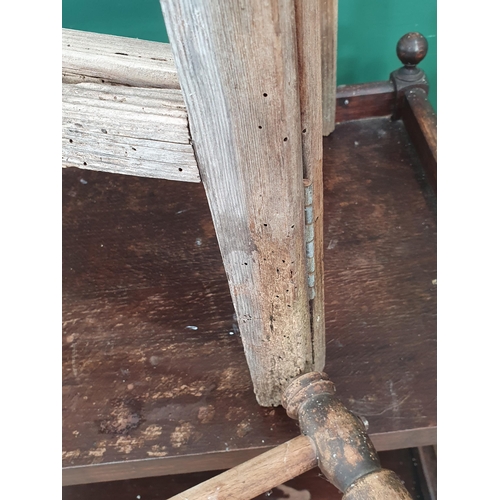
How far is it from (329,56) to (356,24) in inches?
12.8

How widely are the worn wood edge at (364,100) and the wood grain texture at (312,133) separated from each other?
2.26 ft

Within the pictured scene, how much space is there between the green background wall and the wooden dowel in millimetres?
965

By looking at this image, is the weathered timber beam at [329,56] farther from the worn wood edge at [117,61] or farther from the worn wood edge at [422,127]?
the worn wood edge at [117,61]

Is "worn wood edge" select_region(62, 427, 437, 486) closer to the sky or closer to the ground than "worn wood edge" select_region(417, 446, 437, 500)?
closer to the sky

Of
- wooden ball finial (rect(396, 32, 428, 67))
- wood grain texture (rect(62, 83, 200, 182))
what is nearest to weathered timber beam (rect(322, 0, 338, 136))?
wooden ball finial (rect(396, 32, 428, 67))

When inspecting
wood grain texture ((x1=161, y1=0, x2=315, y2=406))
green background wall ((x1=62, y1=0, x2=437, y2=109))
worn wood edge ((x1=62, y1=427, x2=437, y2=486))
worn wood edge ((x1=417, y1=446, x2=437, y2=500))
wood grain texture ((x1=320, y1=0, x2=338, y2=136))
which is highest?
green background wall ((x1=62, y1=0, x2=437, y2=109))

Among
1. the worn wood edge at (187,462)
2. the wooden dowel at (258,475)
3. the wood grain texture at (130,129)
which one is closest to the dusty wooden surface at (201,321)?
the worn wood edge at (187,462)

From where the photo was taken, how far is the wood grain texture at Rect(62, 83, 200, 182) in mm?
479

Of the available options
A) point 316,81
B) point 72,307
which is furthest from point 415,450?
point 316,81

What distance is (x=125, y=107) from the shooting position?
494mm

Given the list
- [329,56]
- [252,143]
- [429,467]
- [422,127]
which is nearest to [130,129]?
[252,143]

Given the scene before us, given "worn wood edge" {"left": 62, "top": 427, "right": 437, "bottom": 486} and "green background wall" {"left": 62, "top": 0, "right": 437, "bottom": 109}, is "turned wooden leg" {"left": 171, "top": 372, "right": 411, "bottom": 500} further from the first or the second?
"green background wall" {"left": 62, "top": 0, "right": 437, "bottom": 109}

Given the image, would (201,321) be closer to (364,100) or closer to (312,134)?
(312,134)

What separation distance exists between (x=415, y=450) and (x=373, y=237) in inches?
18.9
